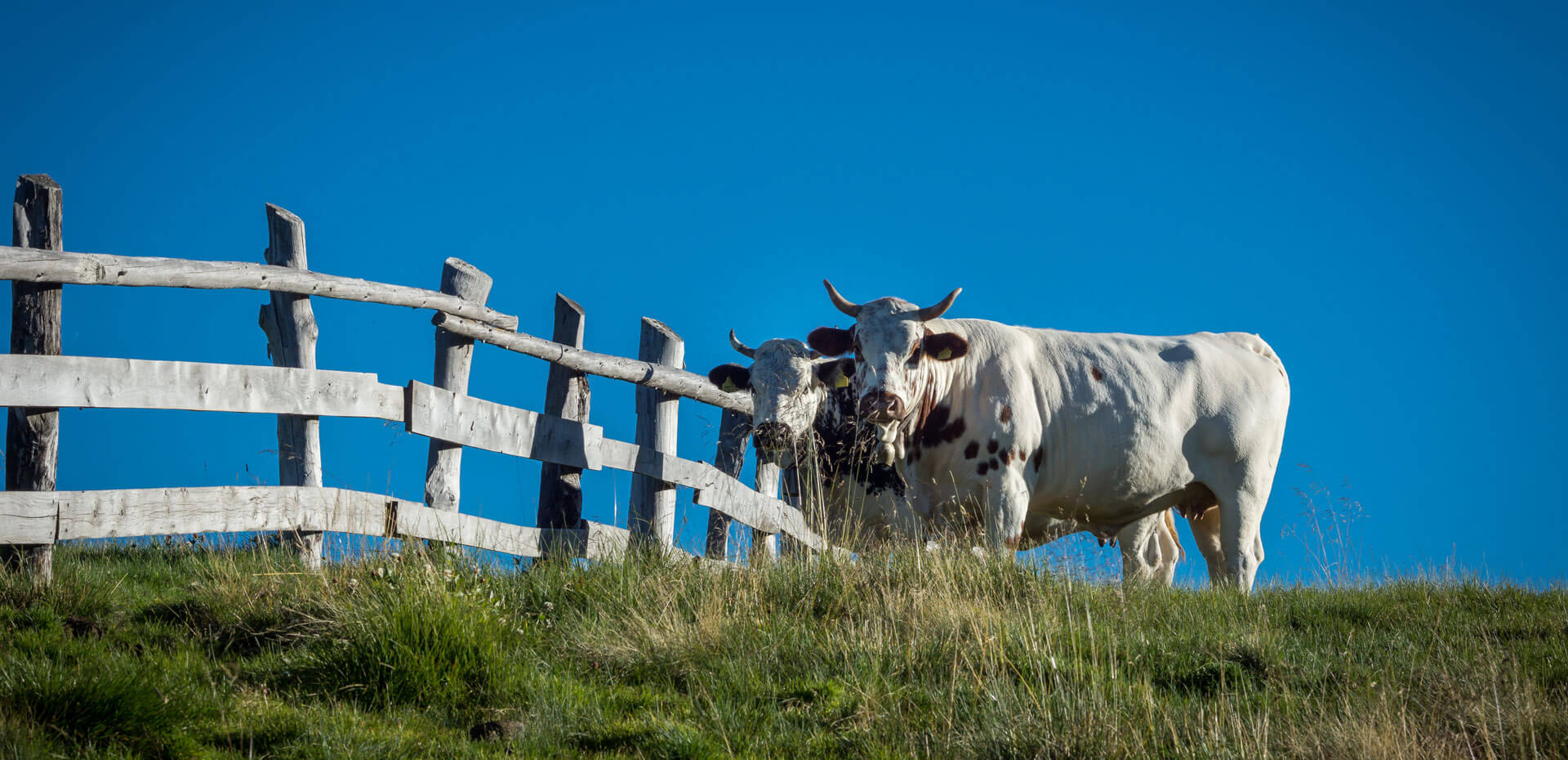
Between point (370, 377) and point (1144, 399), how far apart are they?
612 cm

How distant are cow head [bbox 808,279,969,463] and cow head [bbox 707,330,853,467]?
1.75 feet

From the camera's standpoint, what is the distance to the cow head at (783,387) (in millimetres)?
8719

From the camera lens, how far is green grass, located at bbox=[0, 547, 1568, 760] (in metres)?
3.98

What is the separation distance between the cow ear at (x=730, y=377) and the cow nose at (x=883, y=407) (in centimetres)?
166

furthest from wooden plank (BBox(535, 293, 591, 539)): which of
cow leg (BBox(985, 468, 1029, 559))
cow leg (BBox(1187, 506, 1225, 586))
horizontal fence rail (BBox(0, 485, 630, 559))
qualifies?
cow leg (BBox(1187, 506, 1225, 586))

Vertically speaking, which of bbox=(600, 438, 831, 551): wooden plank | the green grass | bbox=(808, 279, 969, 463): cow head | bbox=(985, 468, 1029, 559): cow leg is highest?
bbox=(808, 279, 969, 463): cow head

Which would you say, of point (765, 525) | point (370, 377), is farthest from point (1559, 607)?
point (370, 377)

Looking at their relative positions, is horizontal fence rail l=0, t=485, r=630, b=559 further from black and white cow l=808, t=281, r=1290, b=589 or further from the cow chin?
black and white cow l=808, t=281, r=1290, b=589

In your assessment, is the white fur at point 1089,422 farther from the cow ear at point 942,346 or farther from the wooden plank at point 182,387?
the wooden plank at point 182,387

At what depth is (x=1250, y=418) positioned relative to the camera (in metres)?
9.60

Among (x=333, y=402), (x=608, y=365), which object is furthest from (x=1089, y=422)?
(x=333, y=402)

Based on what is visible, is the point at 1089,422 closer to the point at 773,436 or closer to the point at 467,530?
the point at 773,436

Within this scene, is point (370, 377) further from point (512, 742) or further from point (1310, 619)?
point (1310, 619)

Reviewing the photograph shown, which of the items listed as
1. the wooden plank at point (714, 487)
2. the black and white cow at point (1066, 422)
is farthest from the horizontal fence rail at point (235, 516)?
the black and white cow at point (1066, 422)
